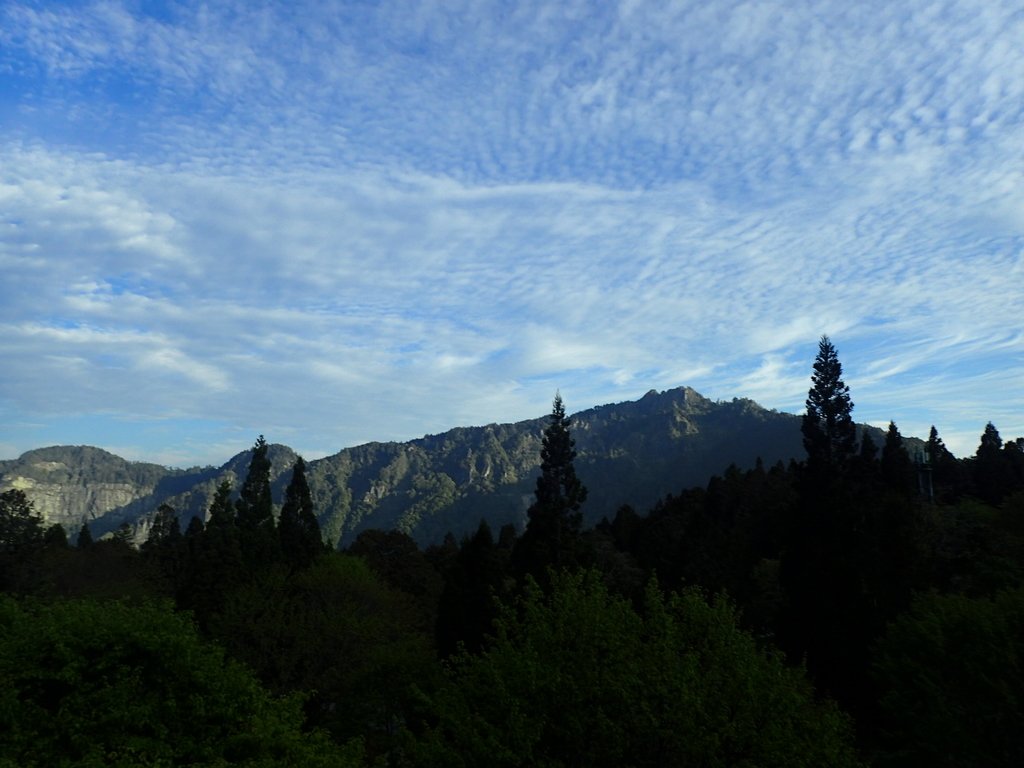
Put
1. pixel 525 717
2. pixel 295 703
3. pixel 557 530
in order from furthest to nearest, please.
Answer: pixel 557 530, pixel 295 703, pixel 525 717

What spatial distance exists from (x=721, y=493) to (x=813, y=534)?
172 feet

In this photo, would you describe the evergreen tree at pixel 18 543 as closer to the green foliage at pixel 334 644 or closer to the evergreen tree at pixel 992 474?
the green foliage at pixel 334 644

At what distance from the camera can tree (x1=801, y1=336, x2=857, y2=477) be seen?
52219 millimetres

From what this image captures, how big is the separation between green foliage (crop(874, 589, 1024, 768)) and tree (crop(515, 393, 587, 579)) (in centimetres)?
2329

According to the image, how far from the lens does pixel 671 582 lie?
68500mm

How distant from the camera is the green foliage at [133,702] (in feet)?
60.6

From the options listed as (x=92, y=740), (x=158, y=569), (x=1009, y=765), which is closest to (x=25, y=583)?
(x=158, y=569)

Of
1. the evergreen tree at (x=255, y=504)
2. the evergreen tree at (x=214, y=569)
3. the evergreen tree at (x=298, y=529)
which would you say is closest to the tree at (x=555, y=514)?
the evergreen tree at (x=214, y=569)

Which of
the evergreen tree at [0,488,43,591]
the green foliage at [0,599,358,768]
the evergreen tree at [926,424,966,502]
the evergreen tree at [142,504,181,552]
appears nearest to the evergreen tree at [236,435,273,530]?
the evergreen tree at [0,488,43,591]

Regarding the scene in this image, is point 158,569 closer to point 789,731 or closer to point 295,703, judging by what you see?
point 295,703

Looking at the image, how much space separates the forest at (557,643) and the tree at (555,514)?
0.16 m

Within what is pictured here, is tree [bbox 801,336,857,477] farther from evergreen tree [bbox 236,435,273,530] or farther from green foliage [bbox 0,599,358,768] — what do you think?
evergreen tree [bbox 236,435,273,530]

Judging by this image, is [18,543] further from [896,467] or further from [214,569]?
[896,467]

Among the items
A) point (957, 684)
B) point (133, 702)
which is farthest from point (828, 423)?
point (133, 702)
